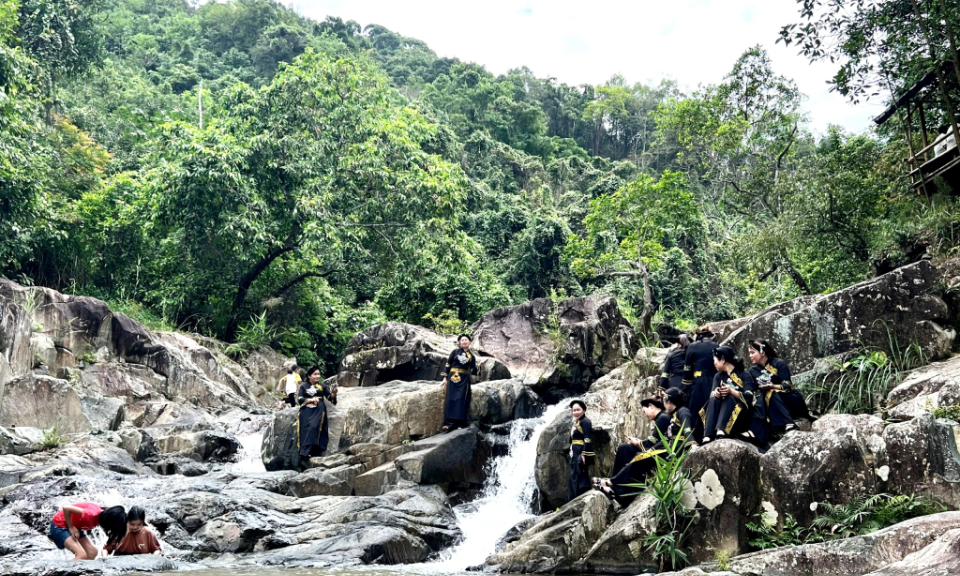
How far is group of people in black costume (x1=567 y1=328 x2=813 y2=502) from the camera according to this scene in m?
8.02

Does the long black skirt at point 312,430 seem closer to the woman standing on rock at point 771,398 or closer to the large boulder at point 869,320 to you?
the large boulder at point 869,320

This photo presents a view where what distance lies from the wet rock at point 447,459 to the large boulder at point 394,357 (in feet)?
14.7

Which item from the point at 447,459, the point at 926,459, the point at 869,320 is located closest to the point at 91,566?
the point at 447,459

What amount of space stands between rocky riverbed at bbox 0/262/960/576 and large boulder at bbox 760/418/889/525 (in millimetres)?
18

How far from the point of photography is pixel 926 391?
7.83 m

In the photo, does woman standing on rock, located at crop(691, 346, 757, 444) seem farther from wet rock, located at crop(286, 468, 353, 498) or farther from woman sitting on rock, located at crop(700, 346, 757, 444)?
wet rock, located at crop(286, 468, 353, 498)

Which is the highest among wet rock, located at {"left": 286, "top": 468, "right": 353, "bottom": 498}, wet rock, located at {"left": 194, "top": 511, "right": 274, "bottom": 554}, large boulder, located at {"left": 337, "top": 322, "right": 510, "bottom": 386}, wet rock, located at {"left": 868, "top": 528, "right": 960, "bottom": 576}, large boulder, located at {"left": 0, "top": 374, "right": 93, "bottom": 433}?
large boulder, located at {"left": 337, "top": 322, "right": 510, "bottom": 386}

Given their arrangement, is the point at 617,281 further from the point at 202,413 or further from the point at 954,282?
the point at 954,282

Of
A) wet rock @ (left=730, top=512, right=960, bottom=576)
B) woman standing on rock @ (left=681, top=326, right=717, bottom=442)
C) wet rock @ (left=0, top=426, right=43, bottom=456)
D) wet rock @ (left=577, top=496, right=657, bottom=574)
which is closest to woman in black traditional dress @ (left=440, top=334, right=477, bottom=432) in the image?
woman standing on rock @ (left=681, top=326, right=717, bottom=442)

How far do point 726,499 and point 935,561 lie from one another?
2812mm

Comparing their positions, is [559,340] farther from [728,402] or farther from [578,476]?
[728,402]

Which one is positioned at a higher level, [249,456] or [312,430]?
[312,430]

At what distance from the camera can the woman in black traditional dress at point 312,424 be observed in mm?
12555

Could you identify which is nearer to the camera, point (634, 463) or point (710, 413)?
point (710, 413)
